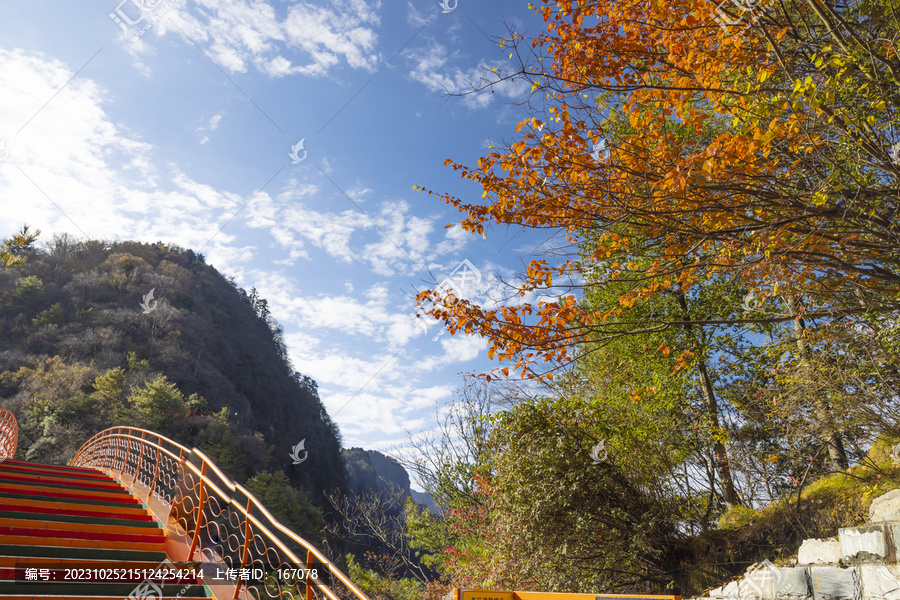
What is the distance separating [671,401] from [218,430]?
31997mm

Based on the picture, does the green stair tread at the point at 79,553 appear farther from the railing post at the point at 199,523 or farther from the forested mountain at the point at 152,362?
the forested mountain at the point at 152,362

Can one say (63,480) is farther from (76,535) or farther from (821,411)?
(821,411)

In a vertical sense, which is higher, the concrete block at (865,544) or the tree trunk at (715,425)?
the tree trunk at (715,425)

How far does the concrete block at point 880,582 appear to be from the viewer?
3895 mm

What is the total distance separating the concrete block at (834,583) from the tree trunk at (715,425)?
5.94 meters

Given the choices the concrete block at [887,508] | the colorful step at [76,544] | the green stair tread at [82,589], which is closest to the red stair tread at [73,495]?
the colorful step at [76,544]

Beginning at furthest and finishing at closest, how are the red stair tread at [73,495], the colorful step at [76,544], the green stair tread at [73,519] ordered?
the red stair tread at [73,495]
the green stair tread at [73,519]
the colorful step at [76,544]

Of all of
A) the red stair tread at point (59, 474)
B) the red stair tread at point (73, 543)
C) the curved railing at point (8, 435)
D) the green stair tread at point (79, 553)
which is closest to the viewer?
the green stair tread at point (79, 553)

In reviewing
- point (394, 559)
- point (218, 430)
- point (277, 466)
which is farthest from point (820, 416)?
point (277, 466)

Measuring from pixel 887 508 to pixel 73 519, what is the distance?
991cm

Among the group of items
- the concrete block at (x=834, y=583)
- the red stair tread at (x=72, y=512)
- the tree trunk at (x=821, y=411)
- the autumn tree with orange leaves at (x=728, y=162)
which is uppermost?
the autumn tree with orange leaves at (x=728, y=162)

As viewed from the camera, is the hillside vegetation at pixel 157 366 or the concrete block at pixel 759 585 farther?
the hillside vegetation at pixel 157 366

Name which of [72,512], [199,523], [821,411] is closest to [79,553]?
[199,523]

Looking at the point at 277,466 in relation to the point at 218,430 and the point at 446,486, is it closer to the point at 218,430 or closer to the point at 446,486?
the point at 218,430
